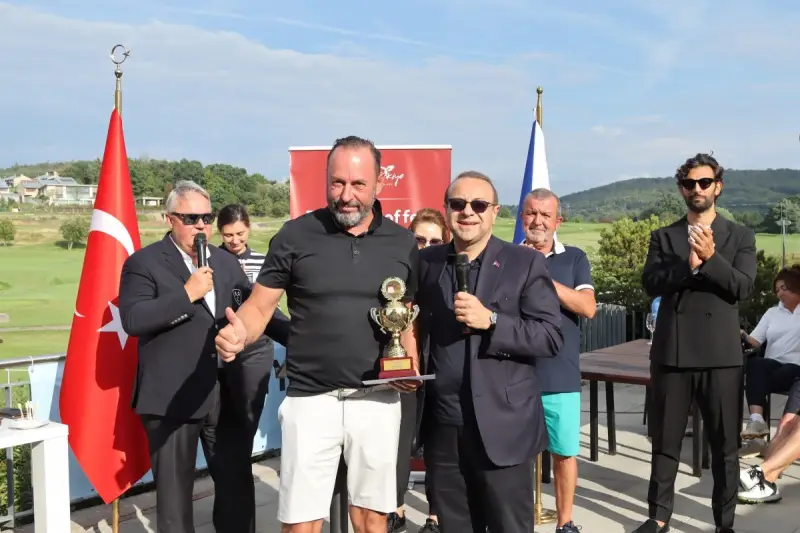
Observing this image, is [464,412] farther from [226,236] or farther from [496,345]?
[226,236]

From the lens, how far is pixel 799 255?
1100cm

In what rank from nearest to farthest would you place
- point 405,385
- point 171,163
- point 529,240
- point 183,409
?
point 405,385 → point 183,409 → point 529,240 → point 171,163

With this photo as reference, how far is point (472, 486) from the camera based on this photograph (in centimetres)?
273

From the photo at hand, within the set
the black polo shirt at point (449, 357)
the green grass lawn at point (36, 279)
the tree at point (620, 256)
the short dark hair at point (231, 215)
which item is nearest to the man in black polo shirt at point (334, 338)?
the black polo shirt at point (449, 357)

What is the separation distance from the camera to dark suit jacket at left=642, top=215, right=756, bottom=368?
388 centimetres

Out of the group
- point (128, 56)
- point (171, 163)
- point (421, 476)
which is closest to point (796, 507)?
point (421, 476)

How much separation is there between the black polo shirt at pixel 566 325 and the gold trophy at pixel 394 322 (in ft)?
4.86

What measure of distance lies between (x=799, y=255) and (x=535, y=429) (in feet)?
33.0

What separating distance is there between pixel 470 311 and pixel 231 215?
2.74 m

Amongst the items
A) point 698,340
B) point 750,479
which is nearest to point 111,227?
point 698,340

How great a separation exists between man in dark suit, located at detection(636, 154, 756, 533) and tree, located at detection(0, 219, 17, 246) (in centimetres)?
1521

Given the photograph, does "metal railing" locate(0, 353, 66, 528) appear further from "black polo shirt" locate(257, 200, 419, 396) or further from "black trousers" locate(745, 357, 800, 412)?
"black trousers" locate(745, 357, 800, 412)

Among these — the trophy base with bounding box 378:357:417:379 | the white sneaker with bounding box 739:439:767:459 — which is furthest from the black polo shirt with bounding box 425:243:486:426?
the white sneaker with bounding box 739:439:767:459

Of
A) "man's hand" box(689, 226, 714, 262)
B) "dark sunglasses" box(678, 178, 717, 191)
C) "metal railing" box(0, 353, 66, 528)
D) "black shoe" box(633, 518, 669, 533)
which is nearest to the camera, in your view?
"man's hand" box(689, 226, 714, 262)
